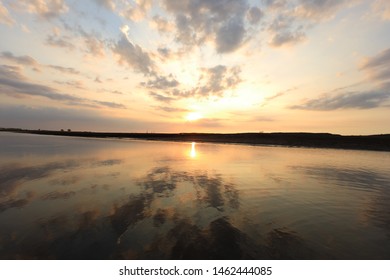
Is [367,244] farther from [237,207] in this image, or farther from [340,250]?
[237,207]

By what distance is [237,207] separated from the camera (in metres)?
9.67

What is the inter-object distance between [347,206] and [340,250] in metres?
4.86

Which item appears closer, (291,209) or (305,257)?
(305,257)

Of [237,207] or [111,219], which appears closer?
[111,219]

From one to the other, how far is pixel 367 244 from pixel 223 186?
7.47 metres

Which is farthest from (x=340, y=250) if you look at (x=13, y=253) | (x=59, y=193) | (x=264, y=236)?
(x=59, y=193)

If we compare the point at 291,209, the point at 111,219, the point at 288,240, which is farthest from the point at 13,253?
the point at 291,209

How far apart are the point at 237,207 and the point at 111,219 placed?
4.86m
